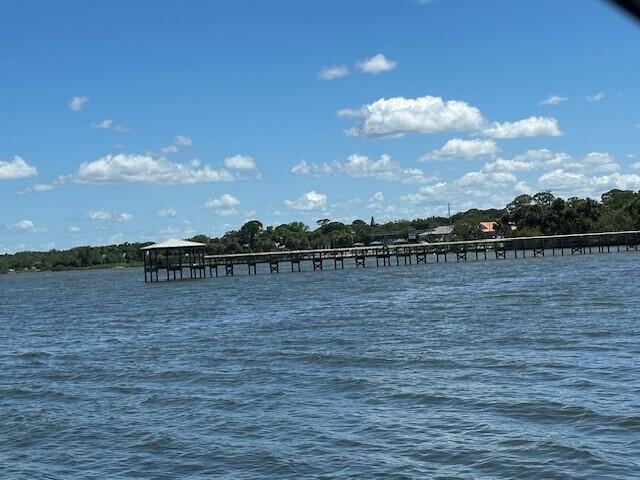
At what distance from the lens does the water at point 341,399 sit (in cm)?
1230

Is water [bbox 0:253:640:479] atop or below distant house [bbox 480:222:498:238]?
below

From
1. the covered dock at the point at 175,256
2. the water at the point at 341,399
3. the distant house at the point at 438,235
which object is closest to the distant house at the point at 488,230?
the distant house at the point at 438,235

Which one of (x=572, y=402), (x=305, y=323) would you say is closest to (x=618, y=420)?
(x=572, y=402)

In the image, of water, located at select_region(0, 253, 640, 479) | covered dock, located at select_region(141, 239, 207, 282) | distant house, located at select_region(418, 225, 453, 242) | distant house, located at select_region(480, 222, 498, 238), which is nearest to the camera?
water, located at select_region(0, 253, 640, 479)

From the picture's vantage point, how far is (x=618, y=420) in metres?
13.4

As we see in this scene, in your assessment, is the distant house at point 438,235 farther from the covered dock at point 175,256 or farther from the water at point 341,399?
the water at point 341,399

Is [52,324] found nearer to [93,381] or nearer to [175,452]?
[93,381]

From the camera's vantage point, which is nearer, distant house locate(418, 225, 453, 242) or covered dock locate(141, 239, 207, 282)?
covered dock locate(141, 239, 207, 282)

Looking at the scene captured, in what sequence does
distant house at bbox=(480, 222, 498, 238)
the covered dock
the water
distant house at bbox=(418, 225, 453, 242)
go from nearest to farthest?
the water < the covered dock < distant house at bbox=(480, 222, 498, 238) < distant house at bbox=(418, 225, 453, 242)

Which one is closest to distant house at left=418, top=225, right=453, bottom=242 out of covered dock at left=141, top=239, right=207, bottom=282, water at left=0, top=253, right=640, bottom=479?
covered dock at left=141, top=239, right=207, bottom=282

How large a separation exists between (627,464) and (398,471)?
124 inches

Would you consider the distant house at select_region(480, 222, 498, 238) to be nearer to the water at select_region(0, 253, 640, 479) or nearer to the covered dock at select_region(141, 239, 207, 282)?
the covered dock at select_region(141, 239, 207, 282)

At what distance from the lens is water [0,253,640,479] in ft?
40.3

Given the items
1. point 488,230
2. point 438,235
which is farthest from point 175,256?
point 438,235
